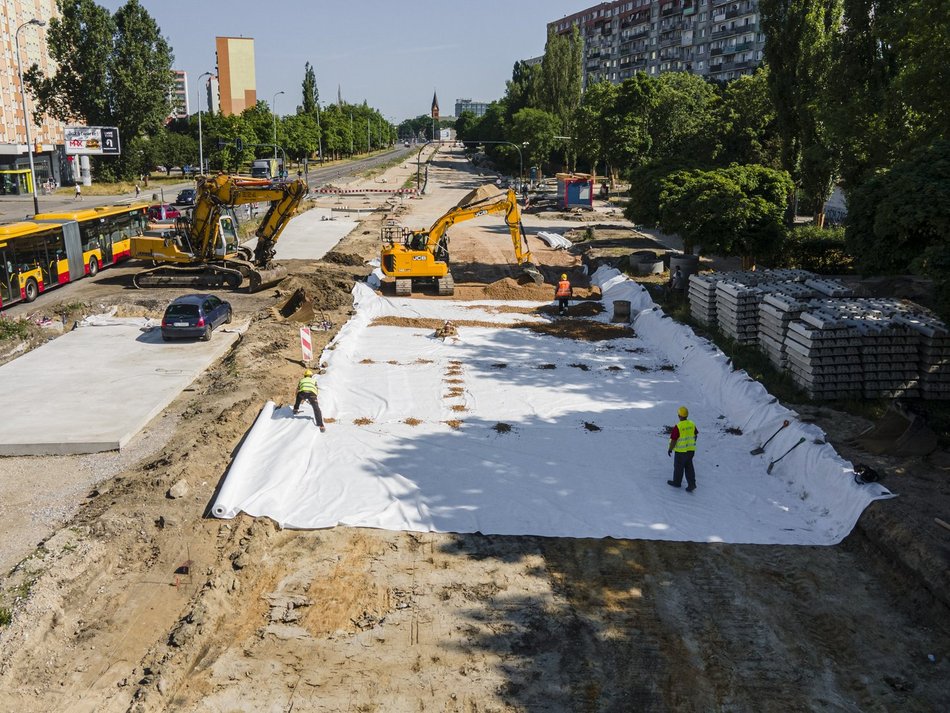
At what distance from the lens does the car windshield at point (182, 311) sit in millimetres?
24016

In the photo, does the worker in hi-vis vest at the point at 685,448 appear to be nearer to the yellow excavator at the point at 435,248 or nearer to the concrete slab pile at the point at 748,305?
the concrete slab pile at the point at 748,305

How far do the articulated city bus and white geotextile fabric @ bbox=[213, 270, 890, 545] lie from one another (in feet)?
45.1

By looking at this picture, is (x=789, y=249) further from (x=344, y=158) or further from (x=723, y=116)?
(x=344, y=158)

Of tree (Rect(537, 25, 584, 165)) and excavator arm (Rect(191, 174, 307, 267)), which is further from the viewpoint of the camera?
tree (Rect(537, 25, 584, 165))

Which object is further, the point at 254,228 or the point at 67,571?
the point at 254,228

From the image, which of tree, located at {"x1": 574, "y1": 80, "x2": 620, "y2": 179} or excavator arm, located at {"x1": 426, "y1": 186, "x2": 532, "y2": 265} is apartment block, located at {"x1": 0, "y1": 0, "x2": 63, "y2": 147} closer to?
tree, located at {"x1": 574, "y1": 80, "x2": 620, "y2": 179}

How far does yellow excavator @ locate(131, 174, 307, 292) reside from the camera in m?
31.5

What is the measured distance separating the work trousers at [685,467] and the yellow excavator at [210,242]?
22380 mm

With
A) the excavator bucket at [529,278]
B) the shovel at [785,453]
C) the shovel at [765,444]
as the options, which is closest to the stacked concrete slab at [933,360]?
the shovel at [765,444]

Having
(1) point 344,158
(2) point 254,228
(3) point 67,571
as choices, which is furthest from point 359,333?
(1) point 344,158

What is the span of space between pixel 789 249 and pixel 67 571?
1210 inches

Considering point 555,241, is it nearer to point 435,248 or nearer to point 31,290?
point 435,248

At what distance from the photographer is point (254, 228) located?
163 ft

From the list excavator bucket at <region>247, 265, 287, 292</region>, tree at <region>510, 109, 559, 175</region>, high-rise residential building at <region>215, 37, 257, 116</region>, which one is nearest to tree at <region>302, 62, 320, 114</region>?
high-rise residential building at <region>215, 37, 257, 116</region>
